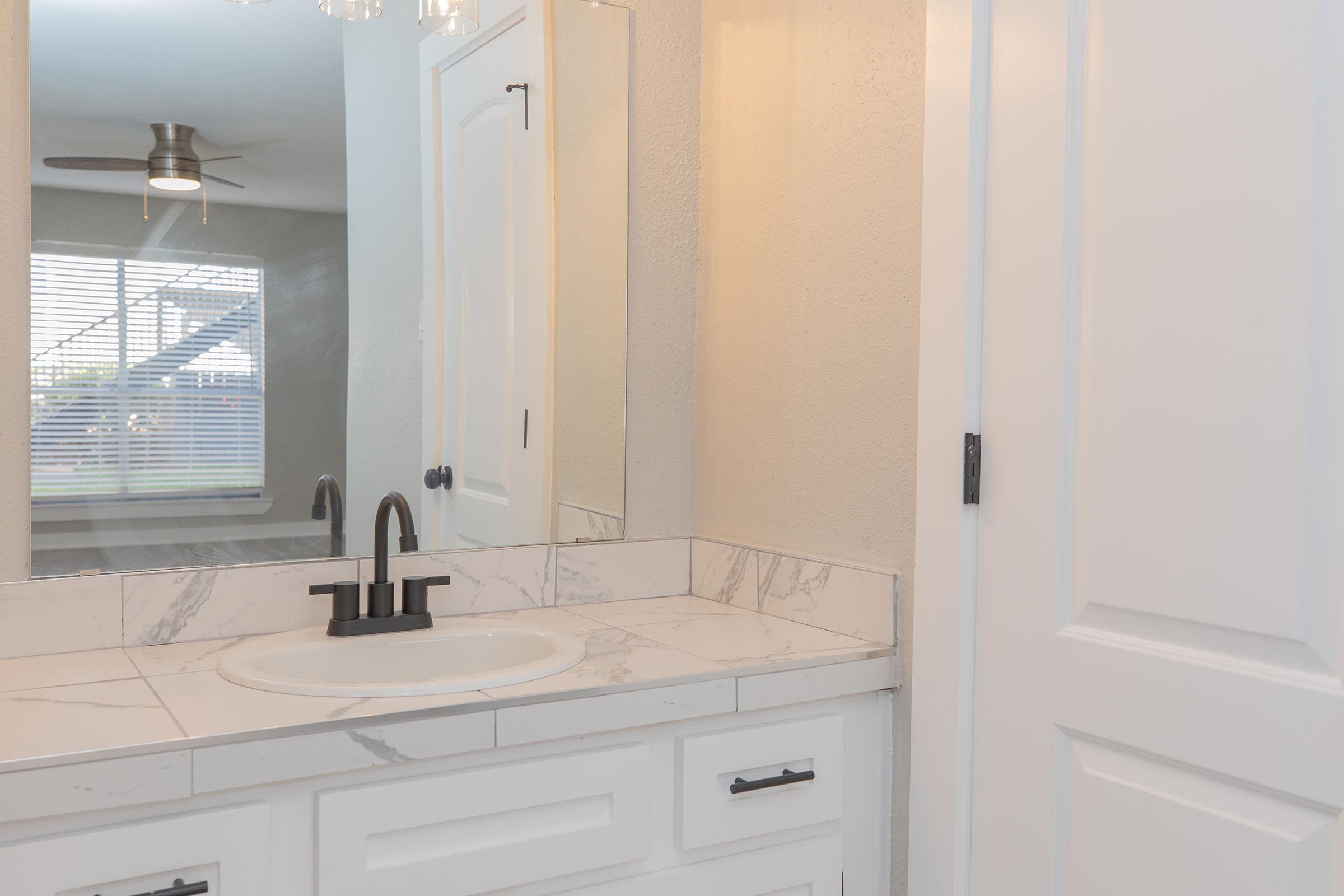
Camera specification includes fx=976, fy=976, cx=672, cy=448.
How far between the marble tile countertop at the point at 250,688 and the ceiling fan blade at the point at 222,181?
66 centimetres

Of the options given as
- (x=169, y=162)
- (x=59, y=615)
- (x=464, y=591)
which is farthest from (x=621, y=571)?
(x=169, y=162)

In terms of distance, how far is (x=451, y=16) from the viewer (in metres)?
1.61

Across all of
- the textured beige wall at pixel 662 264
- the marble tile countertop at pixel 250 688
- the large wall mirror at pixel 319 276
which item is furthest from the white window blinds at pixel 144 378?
the textured beige wall at pixel 662 264

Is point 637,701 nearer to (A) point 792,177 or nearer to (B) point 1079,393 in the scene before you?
(B) point 1079,393

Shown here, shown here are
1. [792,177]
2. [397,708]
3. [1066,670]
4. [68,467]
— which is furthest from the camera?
[792,177]

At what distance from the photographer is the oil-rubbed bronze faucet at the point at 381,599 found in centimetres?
141

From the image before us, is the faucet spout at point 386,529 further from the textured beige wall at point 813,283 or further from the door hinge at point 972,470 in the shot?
the door hinge at point 972,470

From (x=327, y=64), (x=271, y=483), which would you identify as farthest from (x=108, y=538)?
(x=327, y=64)

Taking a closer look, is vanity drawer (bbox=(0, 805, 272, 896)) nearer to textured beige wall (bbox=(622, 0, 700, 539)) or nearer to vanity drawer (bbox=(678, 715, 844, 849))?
vanity drawer (bbox=(678, 715, 844, 849))

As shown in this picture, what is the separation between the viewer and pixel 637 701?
122 cm

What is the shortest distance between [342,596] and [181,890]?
1.58 ft

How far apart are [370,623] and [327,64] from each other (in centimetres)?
86

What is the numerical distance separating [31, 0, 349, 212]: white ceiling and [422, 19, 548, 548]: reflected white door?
175 mm

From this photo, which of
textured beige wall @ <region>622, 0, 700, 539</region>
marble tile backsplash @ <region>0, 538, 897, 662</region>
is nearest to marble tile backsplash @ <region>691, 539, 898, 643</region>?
marble tile backsplash @ <region>0, 538, 897, 662</region>
